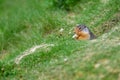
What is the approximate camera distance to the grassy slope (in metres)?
6.12

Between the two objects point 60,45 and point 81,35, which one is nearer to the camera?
point 60,45

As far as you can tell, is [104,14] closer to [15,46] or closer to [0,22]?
[15,46]

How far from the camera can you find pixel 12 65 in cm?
775

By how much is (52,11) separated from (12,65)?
379 centimetres

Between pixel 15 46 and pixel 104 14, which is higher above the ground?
pixel 104 14

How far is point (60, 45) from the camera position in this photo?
299 inches

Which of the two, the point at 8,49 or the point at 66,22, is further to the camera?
the point at 8,49

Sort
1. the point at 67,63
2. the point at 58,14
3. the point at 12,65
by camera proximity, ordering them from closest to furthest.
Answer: the point at 67,63
the point at 12,65
the point at 58,14

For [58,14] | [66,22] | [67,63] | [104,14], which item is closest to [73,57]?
[67,63]

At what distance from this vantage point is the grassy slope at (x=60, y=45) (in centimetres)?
612

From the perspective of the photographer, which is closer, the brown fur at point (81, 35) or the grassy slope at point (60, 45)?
the grassy slope at point (60, 45)

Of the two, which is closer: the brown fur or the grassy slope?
the grassy slope

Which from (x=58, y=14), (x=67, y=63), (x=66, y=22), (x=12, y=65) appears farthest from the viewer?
(x=58, y=14)

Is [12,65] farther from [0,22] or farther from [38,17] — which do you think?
[0,22]
